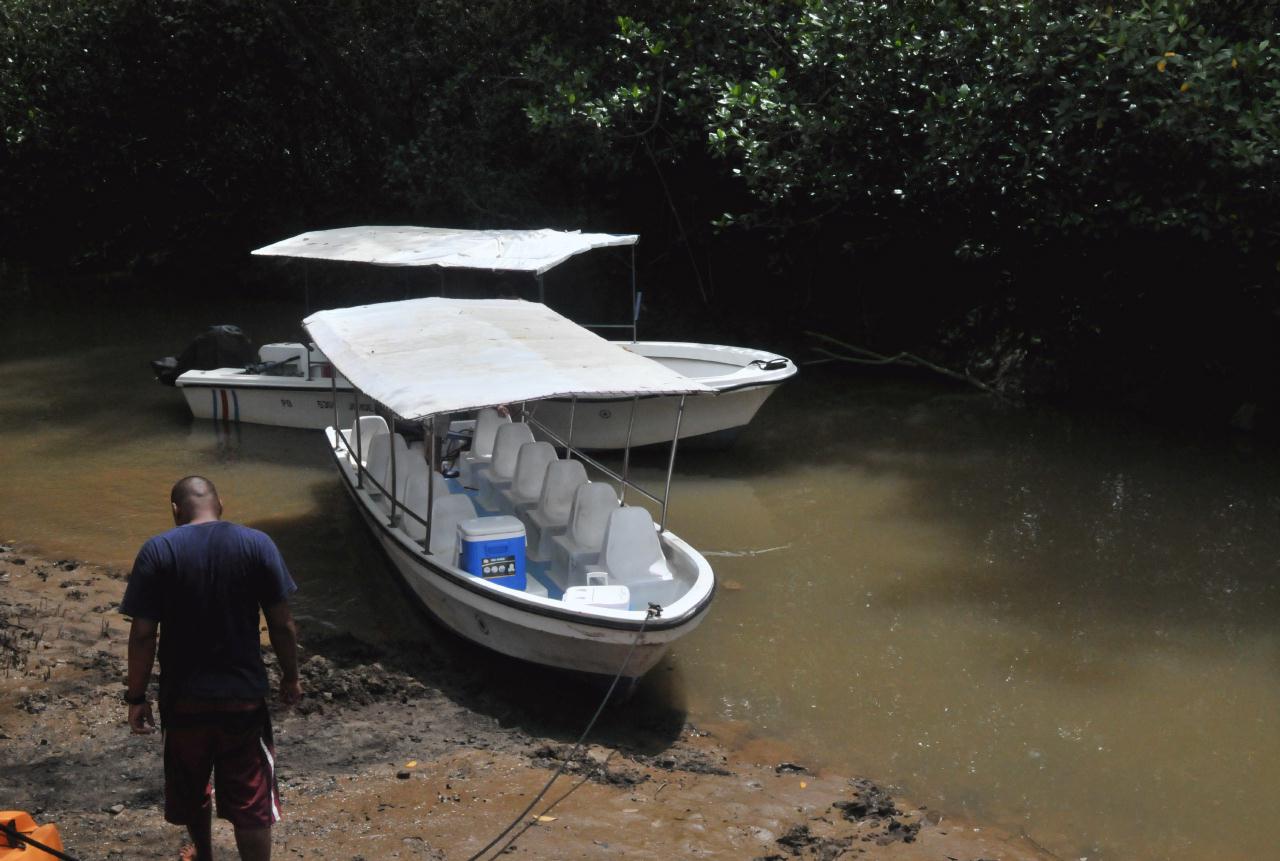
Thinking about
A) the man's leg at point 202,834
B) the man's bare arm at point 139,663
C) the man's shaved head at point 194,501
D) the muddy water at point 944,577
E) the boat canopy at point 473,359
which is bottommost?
the muddy water at point 944,577

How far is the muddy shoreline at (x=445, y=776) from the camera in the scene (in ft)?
17.0

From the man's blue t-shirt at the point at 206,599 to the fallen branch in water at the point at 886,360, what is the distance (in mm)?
11639

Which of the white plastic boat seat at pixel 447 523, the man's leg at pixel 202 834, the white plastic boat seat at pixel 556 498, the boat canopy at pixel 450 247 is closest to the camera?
the man's leg at pixel 202 834

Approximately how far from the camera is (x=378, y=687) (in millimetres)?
6797

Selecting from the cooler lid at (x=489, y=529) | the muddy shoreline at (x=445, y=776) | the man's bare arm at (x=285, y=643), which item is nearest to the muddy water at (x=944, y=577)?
the muddy shoreline at (x=445, y=776)

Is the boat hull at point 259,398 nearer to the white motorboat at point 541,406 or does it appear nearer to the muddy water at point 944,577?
the white motorboat at point 541,406

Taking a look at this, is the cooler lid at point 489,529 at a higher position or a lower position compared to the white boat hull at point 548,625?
higher

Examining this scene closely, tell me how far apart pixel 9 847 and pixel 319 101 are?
1863cm

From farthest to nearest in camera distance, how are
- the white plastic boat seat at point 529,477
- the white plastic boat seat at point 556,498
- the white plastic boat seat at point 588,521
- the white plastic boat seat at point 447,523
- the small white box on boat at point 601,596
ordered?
the white plastic boat seat at point 529,477 < the white plastic boat seat at point 556,498 < the white plastic boat seat at point 447,523 < the white plastic boat seat at point 588,521 < the small white box on boat at point 601,596

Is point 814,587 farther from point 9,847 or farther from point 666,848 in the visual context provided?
point 9,847

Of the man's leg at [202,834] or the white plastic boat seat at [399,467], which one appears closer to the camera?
the man's leg at [202,834]

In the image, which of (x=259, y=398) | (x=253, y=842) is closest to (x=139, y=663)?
(x=253, y=842)

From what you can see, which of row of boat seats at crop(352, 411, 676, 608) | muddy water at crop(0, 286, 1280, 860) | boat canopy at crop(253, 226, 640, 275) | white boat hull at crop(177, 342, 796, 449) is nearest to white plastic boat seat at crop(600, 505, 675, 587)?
row of boat seats at crop(352, 411, 676, 608)

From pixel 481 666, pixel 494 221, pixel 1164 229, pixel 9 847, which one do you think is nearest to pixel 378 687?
pixel 481 666
